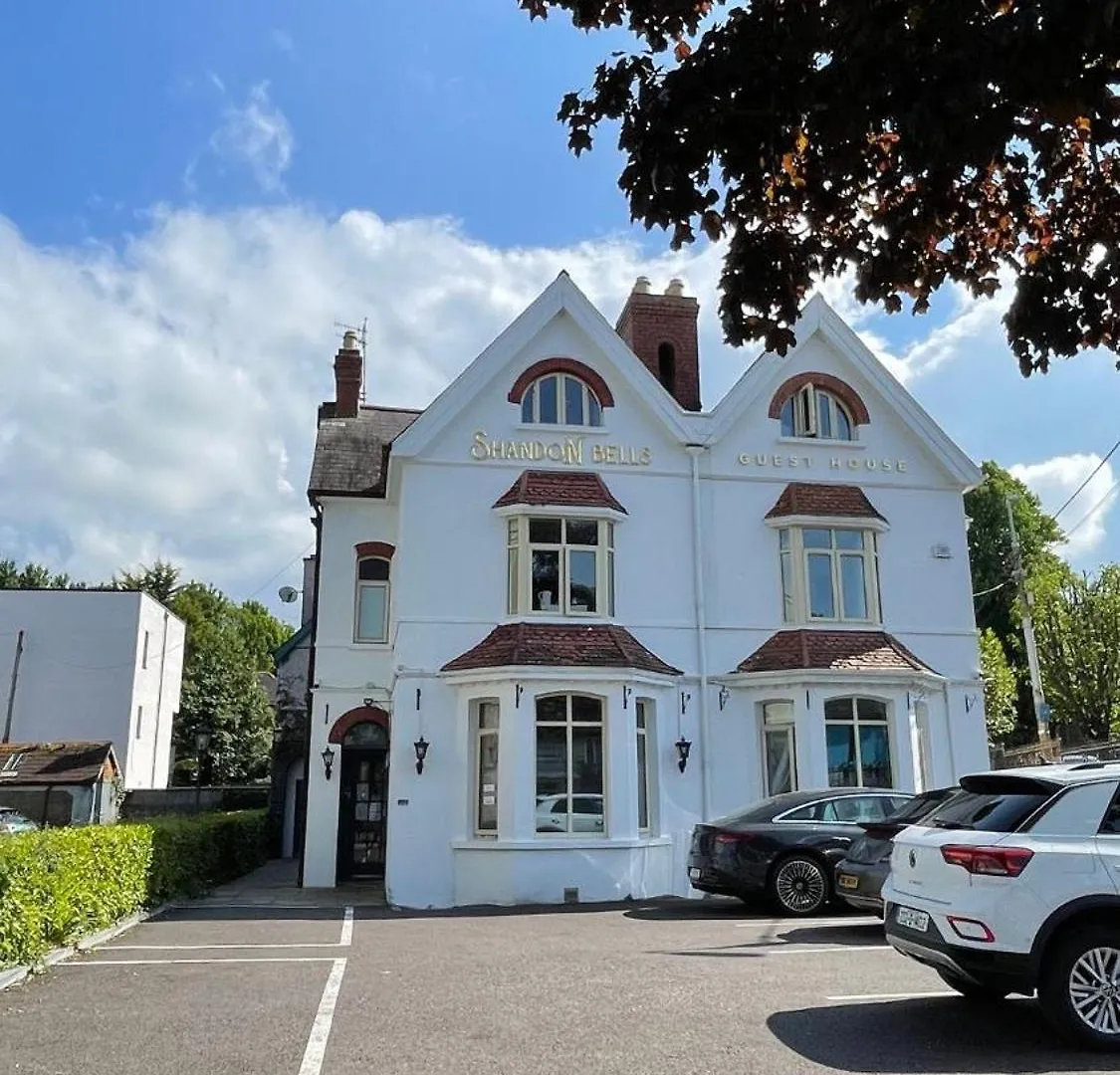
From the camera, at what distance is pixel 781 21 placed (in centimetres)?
577

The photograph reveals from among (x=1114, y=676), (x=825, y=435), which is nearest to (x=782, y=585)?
(x=825, y=435)

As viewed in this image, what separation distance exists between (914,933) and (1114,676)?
3774 centimetres

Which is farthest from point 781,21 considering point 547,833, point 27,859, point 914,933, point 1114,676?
point 1114,676

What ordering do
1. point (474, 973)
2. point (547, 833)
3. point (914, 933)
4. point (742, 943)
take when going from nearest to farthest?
point (914, 933) → point (474, 973) → point (742, 943) → point (547, 833)

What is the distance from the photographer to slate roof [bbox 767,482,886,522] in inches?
763

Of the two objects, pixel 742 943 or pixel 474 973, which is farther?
pixel 742 943

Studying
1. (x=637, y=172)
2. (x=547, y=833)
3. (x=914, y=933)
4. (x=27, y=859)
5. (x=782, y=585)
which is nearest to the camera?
(x=637, y=172)

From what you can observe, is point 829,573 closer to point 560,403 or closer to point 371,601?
point 560,403

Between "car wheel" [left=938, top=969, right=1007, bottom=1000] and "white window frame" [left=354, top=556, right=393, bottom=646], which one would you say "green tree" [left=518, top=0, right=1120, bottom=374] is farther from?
"white window frame" [left=354, top=556, right=393, bottom=646]

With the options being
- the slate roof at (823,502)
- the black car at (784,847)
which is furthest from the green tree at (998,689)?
the black car at (784,847)

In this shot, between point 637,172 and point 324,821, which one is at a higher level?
point 637,172

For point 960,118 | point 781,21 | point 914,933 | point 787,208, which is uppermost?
point 781,21

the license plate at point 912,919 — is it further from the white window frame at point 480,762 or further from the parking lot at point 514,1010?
the white window frame at point 480,762

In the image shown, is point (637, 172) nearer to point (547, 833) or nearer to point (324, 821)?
point (547, 833)
